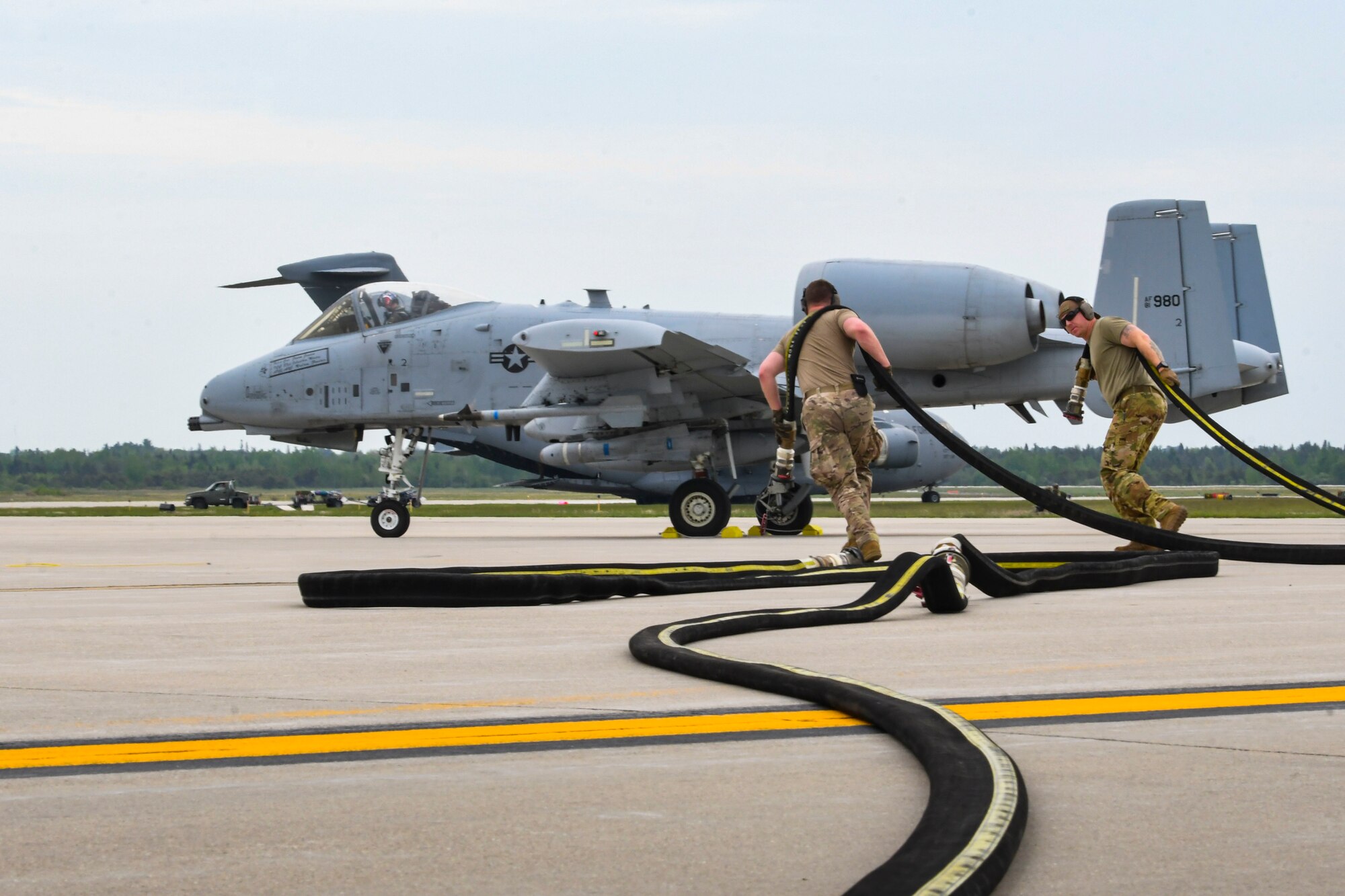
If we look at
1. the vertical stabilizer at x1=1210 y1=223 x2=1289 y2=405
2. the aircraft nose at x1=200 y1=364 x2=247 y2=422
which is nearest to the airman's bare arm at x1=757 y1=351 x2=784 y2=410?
the vertical stabilizer at x1=1210 y1=223 x2=1289 y2=405

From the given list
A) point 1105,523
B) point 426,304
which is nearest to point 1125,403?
point 1105,523

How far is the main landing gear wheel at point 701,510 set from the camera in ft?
56.7

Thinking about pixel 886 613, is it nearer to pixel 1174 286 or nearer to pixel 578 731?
pixel 578 731

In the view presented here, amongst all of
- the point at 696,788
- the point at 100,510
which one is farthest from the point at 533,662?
the point at 100,510

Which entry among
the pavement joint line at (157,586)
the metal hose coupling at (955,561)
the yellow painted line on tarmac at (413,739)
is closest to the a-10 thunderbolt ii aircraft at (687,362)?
the pavement joint line at (157,586)

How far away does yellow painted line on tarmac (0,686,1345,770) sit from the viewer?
322 cm

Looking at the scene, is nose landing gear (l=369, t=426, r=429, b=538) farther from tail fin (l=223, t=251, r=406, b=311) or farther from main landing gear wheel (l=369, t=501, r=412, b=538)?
tail fin (l=223, t=251, r=406, b=311)

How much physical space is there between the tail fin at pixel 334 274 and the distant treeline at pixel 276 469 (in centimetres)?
6868

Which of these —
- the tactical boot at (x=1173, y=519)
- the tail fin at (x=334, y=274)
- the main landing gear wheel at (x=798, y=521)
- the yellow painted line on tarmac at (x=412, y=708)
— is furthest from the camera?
the tail fin at (x=334, y=274)

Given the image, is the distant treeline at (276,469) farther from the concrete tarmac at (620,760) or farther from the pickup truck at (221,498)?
the concrete tarmac at (620,760)

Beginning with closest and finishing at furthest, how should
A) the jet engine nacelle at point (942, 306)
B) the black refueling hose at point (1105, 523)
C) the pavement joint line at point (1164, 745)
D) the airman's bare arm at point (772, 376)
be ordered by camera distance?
the pavement joint line at point (1164, 745) → the black refueling hose at point (1105, 523) → the airman's bare arm at point (772, 376) → the jet engine nacelle at point (942, 306)

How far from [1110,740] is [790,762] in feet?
2.78

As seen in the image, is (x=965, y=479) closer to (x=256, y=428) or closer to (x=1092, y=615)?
(x=256, y=428)

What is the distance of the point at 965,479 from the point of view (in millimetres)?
137250
